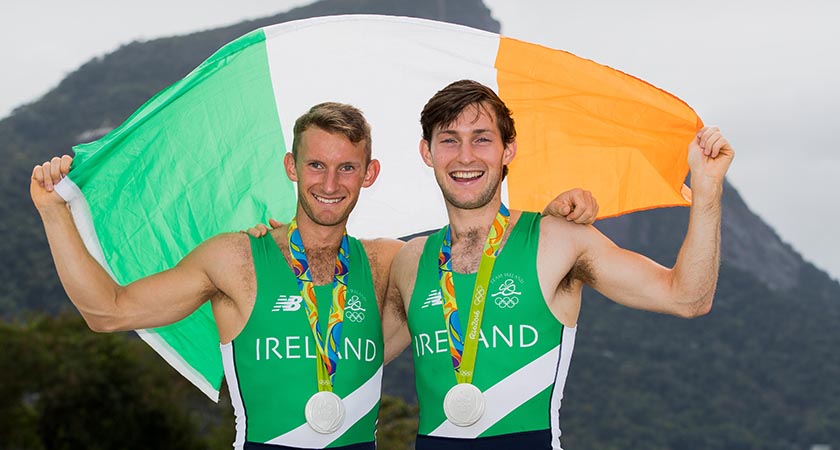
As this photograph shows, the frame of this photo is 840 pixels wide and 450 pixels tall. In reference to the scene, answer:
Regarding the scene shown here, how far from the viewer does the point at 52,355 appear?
3650 cm

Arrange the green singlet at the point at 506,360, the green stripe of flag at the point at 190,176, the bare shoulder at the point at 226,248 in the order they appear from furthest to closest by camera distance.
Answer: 1. the green stripe of flag at the point at 190,176
2. the bare shoulder at the point at 226,248
3. the green singlet at the point at 506,360

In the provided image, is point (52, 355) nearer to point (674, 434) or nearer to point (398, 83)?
point (398, 83)

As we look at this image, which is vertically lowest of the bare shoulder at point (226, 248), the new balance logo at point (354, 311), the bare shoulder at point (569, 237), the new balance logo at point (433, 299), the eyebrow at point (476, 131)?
the new balance logo at point (354, 311)

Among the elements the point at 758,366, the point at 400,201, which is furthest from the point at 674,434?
the point at 400,201

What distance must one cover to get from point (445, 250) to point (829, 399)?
106m

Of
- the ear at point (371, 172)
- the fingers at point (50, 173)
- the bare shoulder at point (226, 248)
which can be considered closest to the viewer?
the fingers at point (50, 173)

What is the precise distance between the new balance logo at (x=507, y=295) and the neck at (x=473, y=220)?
310 mm

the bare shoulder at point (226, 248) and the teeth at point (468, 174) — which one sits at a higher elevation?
the teeth at point (468, 174)

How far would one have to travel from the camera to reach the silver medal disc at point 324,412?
4621 millimetres

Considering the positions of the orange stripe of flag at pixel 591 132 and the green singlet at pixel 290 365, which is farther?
the orange stripe of flag at pixel 591 132

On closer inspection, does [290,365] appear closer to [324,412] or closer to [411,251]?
[324,412]

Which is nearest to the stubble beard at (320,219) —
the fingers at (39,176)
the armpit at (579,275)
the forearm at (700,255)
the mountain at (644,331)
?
the armpit at (579,275)

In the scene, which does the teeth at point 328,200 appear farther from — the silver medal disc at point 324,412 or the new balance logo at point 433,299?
the silver medal disc at point 324,412

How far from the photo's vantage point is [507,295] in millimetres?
4578
